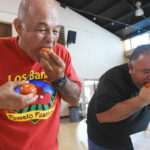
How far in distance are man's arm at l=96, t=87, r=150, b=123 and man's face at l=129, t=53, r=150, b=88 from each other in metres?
0.12

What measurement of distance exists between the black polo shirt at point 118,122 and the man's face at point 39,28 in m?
0.52

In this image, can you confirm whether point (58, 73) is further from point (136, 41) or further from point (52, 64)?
point (136, 41)

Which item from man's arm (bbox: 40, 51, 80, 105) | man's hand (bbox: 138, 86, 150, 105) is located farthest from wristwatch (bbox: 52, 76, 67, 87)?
man's hand (bbox: 138, 86, 150, 105)

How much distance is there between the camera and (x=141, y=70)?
1.06m

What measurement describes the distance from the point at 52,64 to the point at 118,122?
0.69 meters

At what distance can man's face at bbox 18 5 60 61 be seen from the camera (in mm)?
746

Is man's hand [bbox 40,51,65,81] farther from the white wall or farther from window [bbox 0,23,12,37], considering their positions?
the white wall

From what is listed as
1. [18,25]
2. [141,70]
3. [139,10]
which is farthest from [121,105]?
[139,10]

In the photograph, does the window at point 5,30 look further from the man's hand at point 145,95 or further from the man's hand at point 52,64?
the man's hand at point 145,95

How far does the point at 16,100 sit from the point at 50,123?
1.03 feet

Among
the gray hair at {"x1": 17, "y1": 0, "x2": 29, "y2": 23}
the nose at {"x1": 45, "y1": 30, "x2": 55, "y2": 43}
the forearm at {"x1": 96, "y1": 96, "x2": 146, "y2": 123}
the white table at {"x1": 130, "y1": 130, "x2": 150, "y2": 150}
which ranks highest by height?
the gray hair at {"x1": 17, "y1": 0, "x2": 29, "y2": 23}

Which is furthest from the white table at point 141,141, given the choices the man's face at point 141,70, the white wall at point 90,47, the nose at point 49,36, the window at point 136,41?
the window at point 136,41

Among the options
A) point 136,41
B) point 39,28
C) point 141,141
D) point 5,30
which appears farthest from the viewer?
point 136,41

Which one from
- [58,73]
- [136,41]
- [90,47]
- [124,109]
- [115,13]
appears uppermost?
[115,13]
